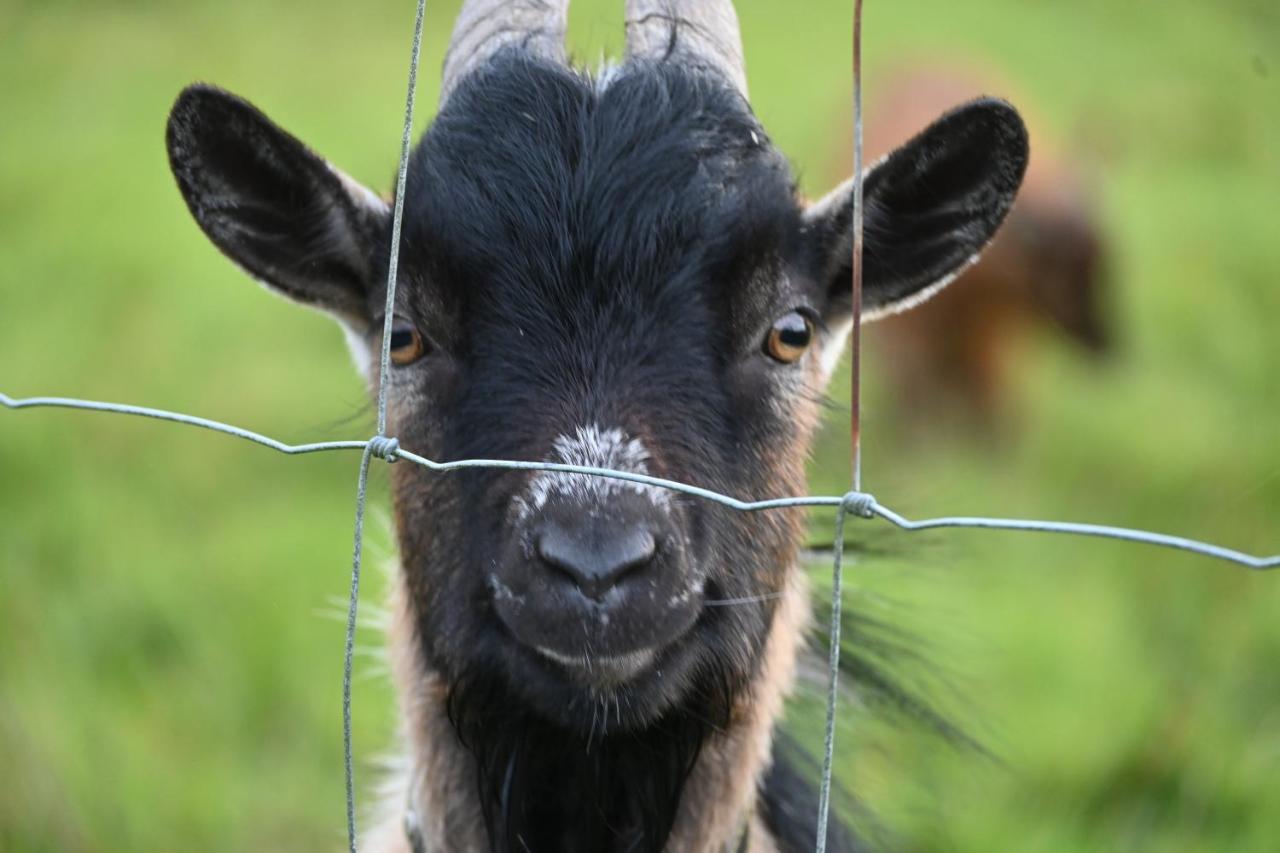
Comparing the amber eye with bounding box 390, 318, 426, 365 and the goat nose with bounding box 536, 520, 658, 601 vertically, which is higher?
the amber eye with bounding box 390, 318, 426, 365

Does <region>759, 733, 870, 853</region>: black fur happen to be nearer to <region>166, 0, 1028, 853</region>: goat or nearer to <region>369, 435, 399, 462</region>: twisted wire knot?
<region>166, 0, 1028, 853</region>: goat

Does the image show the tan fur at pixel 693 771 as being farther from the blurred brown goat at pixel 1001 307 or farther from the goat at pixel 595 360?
the blurred brown goat at pixel 1001 307

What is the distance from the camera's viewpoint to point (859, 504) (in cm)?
197

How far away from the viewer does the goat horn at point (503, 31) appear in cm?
294

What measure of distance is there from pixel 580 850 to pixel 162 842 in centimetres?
197

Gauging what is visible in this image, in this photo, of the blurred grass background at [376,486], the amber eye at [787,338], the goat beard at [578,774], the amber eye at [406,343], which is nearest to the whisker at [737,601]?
the goat beard at [578,774]

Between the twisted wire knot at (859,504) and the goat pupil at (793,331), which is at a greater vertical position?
the goat pupil at (793,331)

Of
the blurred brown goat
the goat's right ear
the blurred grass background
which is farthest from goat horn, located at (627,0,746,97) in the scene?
the blurred brown goat

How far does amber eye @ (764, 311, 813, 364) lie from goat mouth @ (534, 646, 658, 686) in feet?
2.19

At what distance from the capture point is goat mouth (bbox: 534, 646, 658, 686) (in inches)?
91.2

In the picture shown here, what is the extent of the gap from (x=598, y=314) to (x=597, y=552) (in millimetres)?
512

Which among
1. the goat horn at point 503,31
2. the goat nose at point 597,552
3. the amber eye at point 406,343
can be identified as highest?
the goat horn at point 503,31

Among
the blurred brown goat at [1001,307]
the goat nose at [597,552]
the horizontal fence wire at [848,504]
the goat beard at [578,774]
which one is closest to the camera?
the horizontal fence wire at [848,504]

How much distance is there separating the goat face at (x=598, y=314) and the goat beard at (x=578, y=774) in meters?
0.08
